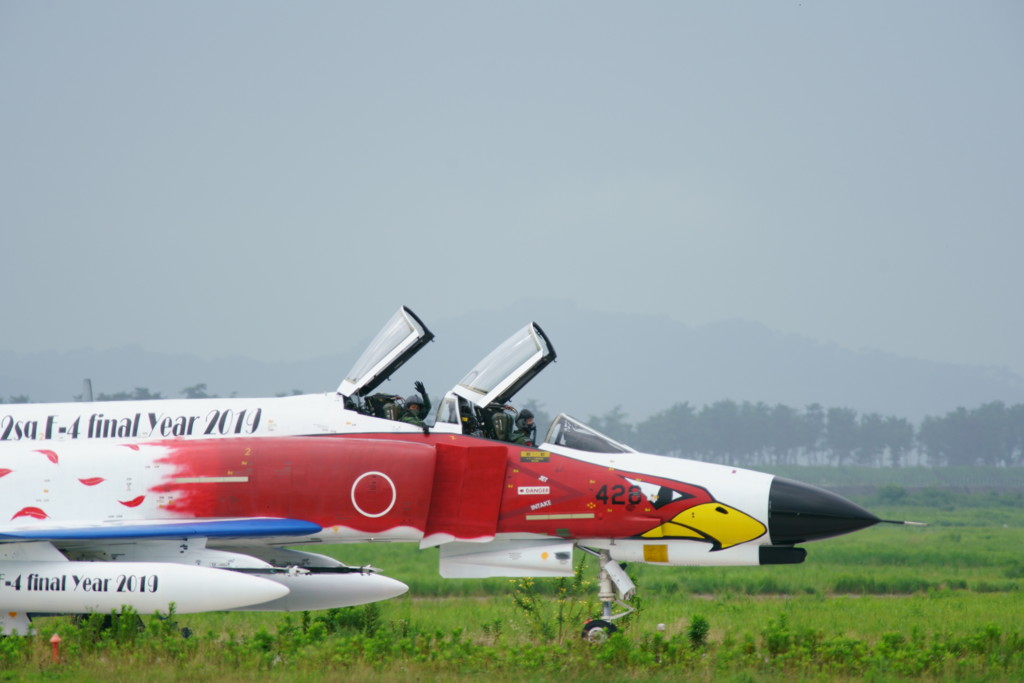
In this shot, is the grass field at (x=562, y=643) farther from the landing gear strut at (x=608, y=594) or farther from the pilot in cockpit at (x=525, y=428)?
the pilot in cockpit at (x=525, y=428)

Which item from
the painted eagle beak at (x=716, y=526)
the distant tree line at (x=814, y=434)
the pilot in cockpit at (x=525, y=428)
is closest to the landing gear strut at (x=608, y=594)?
the painted eagle beak at (x=716, y=526)

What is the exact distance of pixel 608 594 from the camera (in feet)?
39.6

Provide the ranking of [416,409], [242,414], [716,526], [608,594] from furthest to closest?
[416,409]
[242,414]
[608,594]
[716,526]

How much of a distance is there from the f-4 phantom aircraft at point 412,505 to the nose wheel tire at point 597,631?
2 centimetres

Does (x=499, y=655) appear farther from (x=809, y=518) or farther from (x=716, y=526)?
(x=809, y=518)

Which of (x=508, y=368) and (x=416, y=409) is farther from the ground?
(x=508, y=368)

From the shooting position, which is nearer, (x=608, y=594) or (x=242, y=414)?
(x=608, y=594)

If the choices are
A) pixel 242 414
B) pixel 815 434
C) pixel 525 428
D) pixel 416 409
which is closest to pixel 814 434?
pixel 815 434

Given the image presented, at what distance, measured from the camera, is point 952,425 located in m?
172

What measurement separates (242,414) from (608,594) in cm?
457

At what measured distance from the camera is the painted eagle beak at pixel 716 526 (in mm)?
11891

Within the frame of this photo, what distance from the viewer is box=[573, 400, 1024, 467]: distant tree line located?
169 meters

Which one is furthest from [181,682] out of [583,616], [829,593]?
[829,593]

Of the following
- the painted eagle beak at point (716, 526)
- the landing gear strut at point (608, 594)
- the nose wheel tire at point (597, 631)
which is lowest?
the nose wheel tire at point (597, 631)
